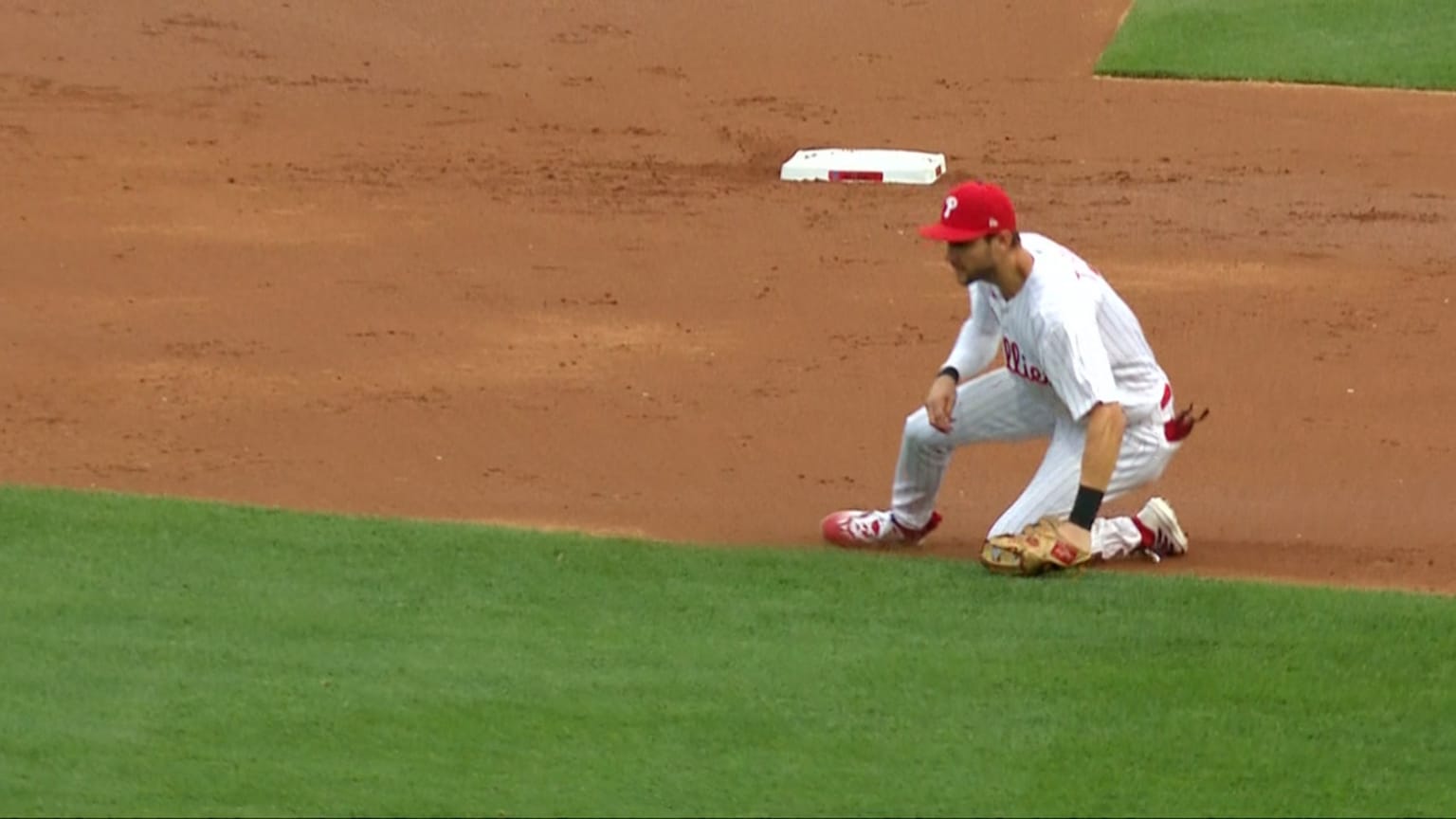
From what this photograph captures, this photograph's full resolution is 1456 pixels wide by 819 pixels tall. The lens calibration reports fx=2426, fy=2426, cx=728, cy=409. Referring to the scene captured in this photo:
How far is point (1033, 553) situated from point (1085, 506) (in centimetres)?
22

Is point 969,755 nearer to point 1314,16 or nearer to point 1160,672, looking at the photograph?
point 1160,672

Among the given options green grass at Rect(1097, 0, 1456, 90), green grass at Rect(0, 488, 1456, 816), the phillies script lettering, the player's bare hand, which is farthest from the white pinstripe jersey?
green grass at Rect(1097, 0, 1456, 90)

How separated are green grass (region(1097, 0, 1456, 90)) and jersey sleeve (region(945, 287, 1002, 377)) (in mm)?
9428

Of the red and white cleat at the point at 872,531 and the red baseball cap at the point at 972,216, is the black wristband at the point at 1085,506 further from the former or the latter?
the red baseball cap at the point at 972,216

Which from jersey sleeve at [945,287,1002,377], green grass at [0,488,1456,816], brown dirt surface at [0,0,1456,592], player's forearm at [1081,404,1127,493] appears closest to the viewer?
green grass at [0,488,1456,816]

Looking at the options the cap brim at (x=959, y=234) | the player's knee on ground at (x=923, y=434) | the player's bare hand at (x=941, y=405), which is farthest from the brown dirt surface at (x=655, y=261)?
the cap brim at (x=959, y=234)

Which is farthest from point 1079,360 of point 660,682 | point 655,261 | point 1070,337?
point 655,261

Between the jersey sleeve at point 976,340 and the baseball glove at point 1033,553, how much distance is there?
69 cm

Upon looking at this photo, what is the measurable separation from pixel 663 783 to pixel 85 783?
1438 mm

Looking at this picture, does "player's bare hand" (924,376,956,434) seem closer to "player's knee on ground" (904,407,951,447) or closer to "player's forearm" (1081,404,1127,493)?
"player's knee on ground" (904,407,951,447)

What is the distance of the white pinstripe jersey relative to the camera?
7.63m

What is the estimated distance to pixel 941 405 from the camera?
8031mm

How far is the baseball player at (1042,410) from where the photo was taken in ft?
25.0

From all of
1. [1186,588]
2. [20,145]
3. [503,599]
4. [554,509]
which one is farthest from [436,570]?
[20,145]
